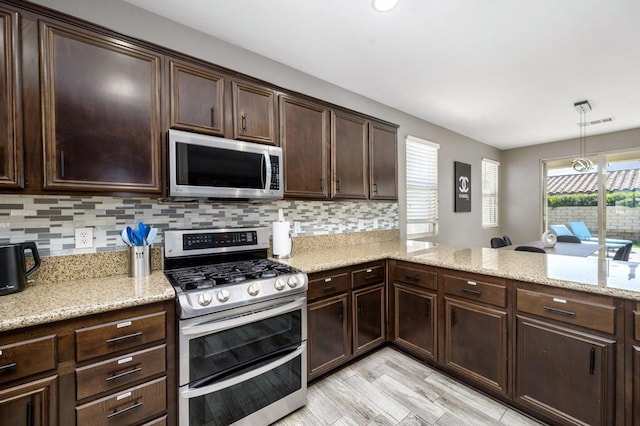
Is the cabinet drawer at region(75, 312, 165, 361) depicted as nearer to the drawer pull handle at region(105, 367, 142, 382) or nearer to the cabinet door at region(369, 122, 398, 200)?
the drawer pull handle at region(105, 367, 142, 382)

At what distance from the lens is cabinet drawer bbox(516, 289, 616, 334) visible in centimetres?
140

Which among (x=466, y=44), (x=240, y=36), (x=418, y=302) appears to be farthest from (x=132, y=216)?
(x=466, y=44)

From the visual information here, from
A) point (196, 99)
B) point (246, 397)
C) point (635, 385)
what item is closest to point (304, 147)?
point (196, 99)

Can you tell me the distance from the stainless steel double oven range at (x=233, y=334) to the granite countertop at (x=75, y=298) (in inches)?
4.7

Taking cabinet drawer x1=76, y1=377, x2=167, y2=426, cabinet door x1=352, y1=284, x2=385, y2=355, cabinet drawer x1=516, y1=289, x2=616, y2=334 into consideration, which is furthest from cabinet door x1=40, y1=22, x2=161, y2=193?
cabinet drawer x1=516, y1=289, x2=616, y2=334

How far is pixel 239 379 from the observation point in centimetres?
150

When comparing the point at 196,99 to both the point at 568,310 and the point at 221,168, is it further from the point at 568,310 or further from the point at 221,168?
the point at 568,310

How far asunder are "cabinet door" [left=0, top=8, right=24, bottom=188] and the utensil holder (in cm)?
58

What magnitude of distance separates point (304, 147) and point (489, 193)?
4815mm

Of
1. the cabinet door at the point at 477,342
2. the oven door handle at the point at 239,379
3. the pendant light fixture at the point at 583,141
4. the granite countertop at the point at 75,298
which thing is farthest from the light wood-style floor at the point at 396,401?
the pendant light fixture at the point at 583,141

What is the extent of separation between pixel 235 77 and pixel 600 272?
260cm

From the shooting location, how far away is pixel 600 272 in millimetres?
1664

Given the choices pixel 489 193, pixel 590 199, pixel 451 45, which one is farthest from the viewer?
pixel 489 193

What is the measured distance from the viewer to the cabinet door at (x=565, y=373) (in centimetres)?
141
